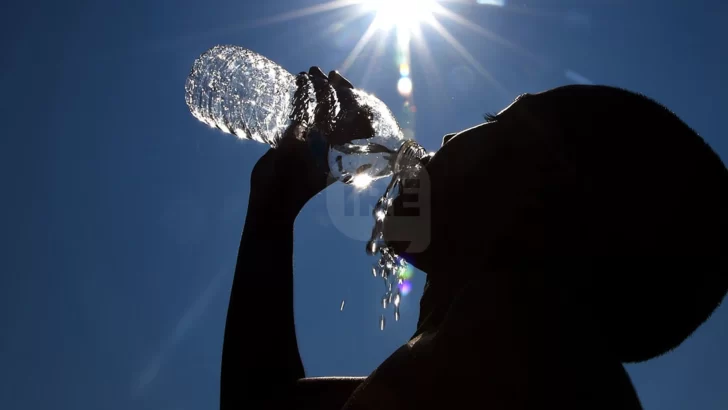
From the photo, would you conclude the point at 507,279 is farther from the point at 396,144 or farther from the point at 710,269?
the point at 396,144

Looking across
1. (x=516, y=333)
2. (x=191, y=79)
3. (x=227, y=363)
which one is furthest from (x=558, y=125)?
(x=191, y=79)

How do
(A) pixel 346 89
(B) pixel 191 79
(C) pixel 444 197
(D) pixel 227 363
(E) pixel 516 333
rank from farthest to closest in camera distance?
(B) pixel 191 79, (A) pixel 346 89, (D) pixel 227 363, (C) pixel 444 197, (E) pixel 516 333

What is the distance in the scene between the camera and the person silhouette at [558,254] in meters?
0.97

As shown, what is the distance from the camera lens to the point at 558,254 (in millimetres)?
1317

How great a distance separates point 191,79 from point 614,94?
3187 mm

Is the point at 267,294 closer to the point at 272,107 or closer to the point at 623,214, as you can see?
the point at 623,214

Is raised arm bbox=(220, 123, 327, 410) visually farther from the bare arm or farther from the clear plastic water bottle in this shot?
the clear plastic water bottle

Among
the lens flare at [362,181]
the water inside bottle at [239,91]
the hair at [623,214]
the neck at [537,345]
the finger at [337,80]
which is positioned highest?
the water inside bottle at [239,91]

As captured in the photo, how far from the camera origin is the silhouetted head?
1338mm

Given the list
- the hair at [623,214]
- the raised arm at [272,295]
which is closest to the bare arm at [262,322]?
the raised arm at [272,295]

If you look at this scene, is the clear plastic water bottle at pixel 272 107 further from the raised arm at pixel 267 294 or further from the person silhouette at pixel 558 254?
the person silhouette at pixel 558 254

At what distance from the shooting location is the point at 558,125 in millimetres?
1491

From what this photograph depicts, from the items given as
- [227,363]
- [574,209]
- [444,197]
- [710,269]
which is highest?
[444,197]

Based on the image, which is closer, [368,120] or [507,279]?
[507,279]
